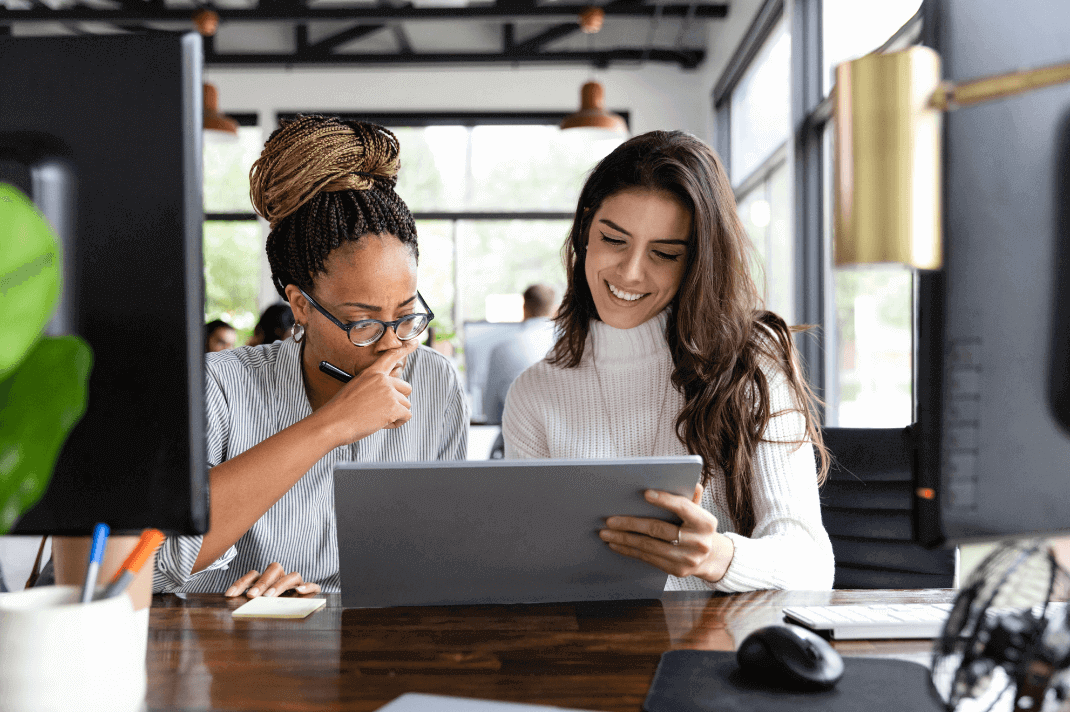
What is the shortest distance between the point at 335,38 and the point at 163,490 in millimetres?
6920

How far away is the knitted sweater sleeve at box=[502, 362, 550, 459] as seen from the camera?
5.06 ft

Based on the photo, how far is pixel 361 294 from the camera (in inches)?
54.2

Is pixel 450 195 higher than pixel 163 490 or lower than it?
higher

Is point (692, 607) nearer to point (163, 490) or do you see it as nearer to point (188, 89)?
point (163, 490)

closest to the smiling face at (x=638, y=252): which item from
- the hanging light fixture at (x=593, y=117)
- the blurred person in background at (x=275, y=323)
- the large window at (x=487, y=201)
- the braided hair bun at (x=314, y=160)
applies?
the braided hair bun at (x=314, y=160)

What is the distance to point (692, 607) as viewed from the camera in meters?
0.98

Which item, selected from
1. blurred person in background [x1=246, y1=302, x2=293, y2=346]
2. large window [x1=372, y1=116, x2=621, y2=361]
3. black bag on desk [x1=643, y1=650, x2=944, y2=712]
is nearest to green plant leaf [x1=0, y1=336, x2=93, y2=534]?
black bag on desk [x1=643, y1=650, x2=944, y2=712]

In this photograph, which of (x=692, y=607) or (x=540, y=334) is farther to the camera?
A: (x=540, y=334)

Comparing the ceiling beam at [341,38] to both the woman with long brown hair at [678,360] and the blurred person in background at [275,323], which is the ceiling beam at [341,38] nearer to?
the blurred person in background at [275,323]

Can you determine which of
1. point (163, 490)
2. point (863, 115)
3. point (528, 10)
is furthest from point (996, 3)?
point (528, 10)

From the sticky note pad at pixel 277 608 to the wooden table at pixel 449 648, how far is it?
0.05 feet

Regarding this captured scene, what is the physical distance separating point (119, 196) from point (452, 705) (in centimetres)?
47

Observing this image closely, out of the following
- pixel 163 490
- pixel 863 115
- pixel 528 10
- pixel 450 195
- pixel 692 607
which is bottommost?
pixel 692 607

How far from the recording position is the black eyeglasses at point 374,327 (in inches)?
54.5
